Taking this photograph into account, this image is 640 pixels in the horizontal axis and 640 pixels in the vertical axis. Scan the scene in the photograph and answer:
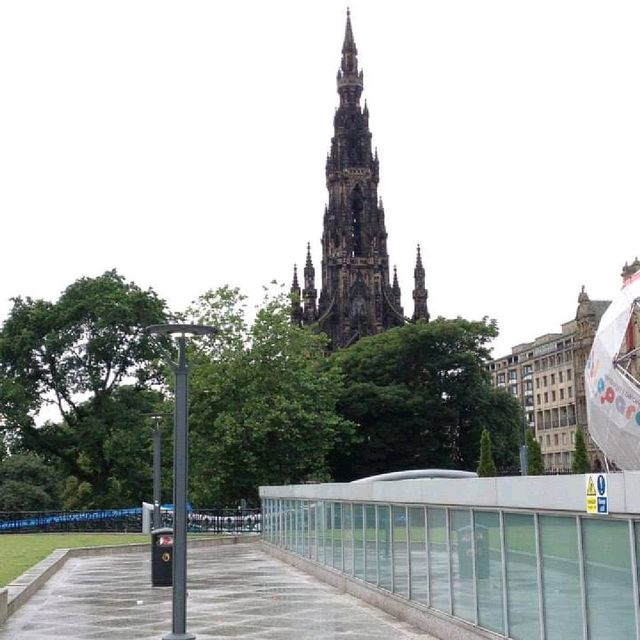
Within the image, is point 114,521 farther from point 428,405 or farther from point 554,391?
point 554,391

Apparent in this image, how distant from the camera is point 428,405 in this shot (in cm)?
7112

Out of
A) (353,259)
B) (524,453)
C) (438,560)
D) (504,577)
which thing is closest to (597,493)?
(504,577)

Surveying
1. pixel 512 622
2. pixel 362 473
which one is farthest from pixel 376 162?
pixel 512 622

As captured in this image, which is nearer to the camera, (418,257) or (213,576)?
(213,576)

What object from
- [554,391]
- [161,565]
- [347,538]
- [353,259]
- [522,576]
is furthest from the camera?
[554,391]

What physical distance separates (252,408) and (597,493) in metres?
38.1

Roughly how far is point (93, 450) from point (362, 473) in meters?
18.4

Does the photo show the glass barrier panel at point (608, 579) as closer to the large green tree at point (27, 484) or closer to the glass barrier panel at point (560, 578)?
the glass barrier panel at point (560, 578)

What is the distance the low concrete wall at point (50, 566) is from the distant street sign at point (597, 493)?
39.2 ft

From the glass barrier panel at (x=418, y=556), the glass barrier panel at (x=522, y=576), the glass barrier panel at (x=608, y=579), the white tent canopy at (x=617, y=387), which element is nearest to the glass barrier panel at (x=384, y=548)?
the glass barrier panel at (x=418, y=556)

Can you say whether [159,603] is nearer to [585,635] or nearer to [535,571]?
[535,571]

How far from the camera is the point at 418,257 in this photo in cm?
12625

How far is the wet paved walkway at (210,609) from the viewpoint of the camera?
60.1 feet

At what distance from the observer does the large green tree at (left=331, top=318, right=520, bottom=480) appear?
70188 millimetres
